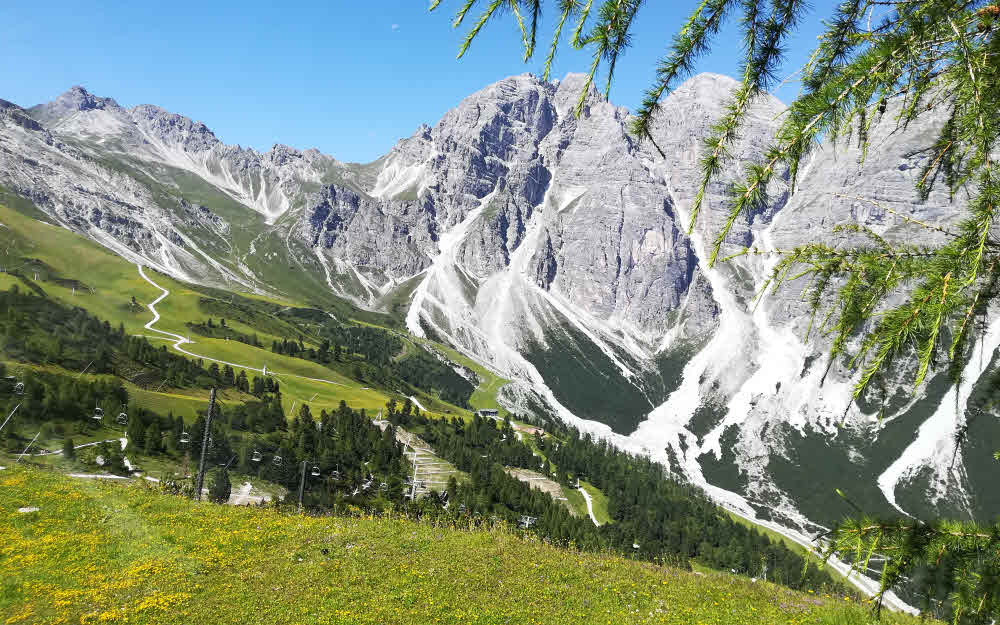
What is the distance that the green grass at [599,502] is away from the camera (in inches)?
4929

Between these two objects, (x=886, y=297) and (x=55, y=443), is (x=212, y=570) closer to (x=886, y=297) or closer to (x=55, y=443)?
(x=886, y=297)

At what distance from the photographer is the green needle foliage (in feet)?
14.9

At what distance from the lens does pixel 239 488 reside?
132 ft

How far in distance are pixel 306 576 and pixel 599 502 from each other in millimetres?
134796

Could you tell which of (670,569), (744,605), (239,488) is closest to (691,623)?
(744,605)

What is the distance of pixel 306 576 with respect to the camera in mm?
12891

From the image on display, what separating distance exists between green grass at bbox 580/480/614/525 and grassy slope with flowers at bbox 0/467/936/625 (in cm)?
11461

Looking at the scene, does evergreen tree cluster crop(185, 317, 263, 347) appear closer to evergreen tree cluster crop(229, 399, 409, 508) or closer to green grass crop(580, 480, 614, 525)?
evergreen tree cluster crop(229, 399, 409, 508)

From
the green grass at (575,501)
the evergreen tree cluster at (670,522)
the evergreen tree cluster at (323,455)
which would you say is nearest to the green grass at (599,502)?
the evergreen tree cluster at (670,522)

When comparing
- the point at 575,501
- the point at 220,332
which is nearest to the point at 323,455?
the point at 575,501

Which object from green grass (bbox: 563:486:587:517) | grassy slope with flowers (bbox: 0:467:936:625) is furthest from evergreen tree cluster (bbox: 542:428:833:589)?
grassy slope with flowers (bbox: 0:467:936:625)

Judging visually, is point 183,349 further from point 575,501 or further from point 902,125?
point 902,125

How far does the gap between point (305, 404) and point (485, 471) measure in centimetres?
4355

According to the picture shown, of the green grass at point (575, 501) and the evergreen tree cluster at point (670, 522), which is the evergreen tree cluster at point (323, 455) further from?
the evergreen tree cluster at point (670, 522)
